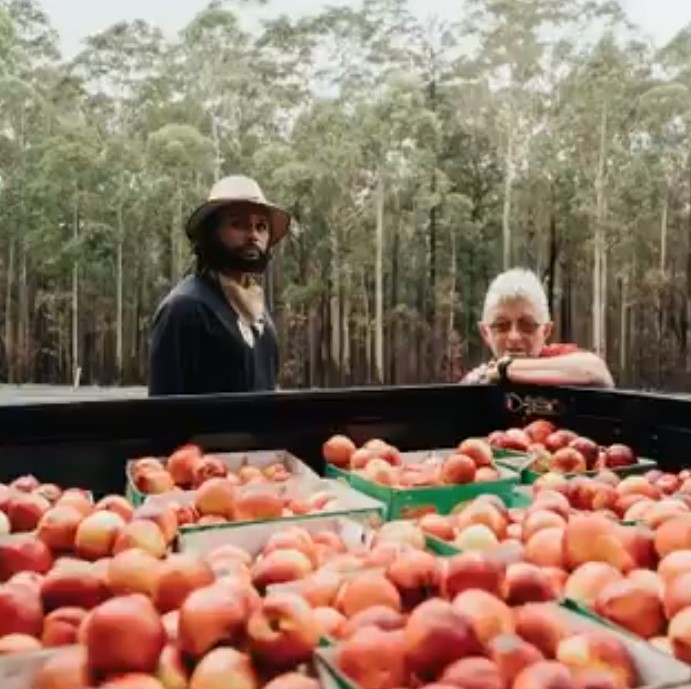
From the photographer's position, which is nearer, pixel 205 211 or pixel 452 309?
pixel 205 211

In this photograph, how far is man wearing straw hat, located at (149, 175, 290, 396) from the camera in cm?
204

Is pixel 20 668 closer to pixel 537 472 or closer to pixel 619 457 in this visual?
pixel 537 472

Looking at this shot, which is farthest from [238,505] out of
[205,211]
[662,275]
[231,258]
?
[662,275]

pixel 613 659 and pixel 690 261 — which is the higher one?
pixel 690 261

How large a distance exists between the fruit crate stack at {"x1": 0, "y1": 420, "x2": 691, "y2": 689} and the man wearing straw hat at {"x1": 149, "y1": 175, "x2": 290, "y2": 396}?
0.79 m

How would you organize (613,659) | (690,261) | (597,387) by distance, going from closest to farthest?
(613,659)
(597,387)
(690,261)

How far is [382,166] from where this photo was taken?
8.77 meters

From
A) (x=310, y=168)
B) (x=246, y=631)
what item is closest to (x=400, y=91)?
(x=310, y=168)

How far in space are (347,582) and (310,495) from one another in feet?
1.38

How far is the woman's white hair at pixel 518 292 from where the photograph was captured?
1.97 metres

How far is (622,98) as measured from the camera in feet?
28.2

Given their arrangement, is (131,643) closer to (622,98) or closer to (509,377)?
(509,377)

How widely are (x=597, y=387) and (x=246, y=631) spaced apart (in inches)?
41.0

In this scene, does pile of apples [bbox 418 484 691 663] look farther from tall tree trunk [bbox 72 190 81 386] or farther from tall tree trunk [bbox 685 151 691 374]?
tall tree trunk [bbox 72 190 81 386]
